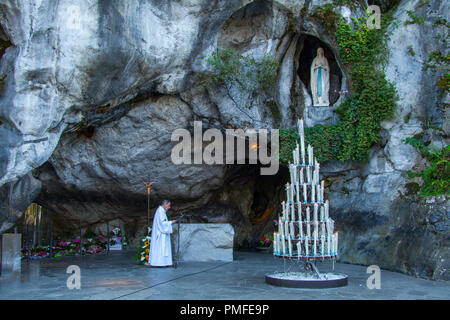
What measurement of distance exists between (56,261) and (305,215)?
787cm

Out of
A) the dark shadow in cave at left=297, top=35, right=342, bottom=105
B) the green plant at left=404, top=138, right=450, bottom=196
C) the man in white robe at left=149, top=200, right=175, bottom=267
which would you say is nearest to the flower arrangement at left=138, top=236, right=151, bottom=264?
the man in white robe at left=149, top=200, right=175, bottom=267

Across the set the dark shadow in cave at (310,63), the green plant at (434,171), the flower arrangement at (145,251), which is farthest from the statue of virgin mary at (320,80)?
the flower arrangement at (145,251)

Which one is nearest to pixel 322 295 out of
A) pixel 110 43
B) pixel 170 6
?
pixel 110 43

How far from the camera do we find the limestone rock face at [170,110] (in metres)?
9.42

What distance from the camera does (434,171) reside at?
427 inches

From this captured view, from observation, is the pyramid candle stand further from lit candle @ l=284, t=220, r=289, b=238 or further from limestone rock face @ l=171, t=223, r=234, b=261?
limestone rock face @ l=171, t=223, r=234, b=261

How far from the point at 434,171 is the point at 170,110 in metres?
7.03

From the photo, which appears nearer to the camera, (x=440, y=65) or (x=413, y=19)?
(x=440, y=65)

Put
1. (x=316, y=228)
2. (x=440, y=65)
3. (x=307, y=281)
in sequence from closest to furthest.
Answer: (x=307, y=281)
(x=316, y=228)
(x=440, y=65)

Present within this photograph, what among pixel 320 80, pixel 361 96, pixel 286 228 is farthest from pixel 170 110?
pixel 286 228

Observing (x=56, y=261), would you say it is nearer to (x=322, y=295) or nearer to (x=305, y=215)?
(x=305, y=215)

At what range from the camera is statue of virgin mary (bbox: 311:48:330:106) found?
1400cm

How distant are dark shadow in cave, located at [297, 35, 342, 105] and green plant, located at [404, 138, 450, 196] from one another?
11.2 feet

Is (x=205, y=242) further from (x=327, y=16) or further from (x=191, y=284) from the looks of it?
(x=327, y=16)
